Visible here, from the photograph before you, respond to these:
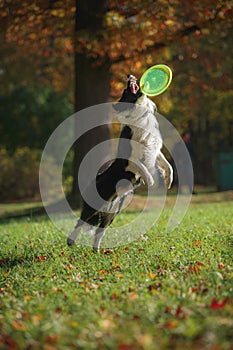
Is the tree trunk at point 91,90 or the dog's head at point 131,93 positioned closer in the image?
the dog's head at point 131,93

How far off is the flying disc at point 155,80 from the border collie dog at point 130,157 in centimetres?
11

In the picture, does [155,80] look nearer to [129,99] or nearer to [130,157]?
[129,99]

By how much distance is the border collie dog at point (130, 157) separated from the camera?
6.04 meters

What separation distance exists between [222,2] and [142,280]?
822cm

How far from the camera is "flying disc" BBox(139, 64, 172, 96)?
630 cm

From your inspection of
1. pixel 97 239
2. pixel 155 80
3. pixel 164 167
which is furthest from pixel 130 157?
pixel 97 239

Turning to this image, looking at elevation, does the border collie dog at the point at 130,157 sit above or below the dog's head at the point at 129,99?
below

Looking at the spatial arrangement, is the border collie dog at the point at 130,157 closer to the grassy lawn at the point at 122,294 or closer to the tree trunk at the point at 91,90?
the grassy lawn at the point at 122,294

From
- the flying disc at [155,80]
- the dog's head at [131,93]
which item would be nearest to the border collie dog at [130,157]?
the dog's head at [131,93]

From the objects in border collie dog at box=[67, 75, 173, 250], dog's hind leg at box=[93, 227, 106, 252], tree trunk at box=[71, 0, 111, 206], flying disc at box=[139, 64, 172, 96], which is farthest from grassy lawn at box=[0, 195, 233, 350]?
tree trunk at box=[71, 0, 111, 206]

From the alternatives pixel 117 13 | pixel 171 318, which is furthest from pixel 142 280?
pixel 117 13

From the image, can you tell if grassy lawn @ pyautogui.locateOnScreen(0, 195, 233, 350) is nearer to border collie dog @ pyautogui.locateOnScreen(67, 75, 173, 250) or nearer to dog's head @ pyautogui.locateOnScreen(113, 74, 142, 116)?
border collie dog @ pyautogui.locateOnScreen(67, 75, 173, 250)

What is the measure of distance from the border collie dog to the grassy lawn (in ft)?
2.80

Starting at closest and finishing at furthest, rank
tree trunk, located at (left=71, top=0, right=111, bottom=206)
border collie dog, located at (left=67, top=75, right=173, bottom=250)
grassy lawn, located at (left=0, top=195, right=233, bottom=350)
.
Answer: grassy lawn, located at (left=0, top=195, right=233, bottom=350), border collie dog, located at (left=67, top=75, right=173, bottom=250), tree trunk, located at (left=71, top=0, right=111, bottom=206)
